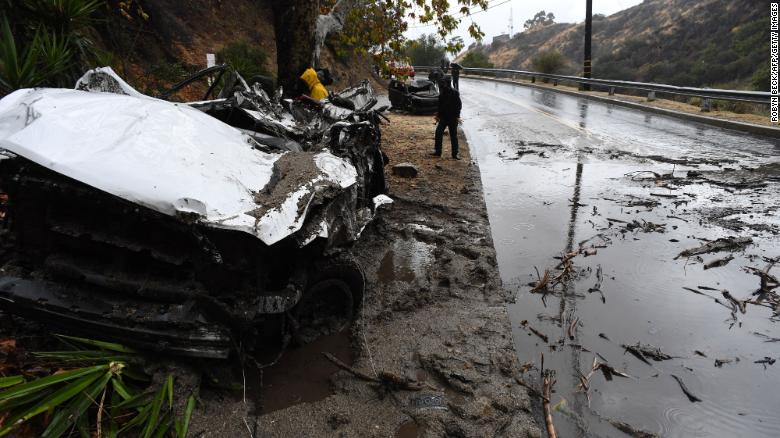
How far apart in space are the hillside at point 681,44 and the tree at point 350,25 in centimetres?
2120

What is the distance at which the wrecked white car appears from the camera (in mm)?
2584

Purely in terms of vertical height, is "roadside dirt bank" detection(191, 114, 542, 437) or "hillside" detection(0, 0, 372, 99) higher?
"hillside" detection(0, 0, 372, 99)

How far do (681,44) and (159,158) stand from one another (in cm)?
4699

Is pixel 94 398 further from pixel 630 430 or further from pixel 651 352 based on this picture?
pixel 651 352

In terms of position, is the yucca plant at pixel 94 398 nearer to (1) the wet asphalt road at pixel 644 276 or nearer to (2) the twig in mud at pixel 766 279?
(1) the wet asphalt road at pixel 644 276

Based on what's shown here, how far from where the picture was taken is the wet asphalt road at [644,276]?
3.07 meters

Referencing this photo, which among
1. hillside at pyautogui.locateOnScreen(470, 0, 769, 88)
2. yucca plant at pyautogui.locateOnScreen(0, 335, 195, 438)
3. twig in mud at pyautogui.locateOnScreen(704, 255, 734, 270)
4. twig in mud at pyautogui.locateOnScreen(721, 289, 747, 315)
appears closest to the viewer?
yucca plant at pyautogui.locateOnScreen(0, 335, 195, 438)

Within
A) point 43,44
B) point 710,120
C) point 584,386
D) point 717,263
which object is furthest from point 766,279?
point 710,120

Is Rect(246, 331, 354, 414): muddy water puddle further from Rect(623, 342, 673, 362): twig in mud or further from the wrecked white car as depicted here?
Rect(623, 342, 673, 362): twig in mud

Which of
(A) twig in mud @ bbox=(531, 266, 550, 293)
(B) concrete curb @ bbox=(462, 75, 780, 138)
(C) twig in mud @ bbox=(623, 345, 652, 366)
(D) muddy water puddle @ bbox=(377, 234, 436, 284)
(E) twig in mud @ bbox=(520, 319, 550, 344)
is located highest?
(D) muddy water puddle @ bbox=(377, 234, 436, 284)

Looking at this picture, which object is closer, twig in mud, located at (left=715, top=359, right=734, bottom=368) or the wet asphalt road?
the wet asphalt road

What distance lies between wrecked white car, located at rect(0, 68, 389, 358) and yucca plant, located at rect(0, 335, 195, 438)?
15cm

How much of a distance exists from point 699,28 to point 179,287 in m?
48.9

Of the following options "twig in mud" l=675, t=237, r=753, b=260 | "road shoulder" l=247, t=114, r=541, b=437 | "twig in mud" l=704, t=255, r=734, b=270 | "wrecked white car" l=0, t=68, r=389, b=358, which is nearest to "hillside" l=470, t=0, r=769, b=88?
"twig in mud" l=675, t=237, r=753, b=260
